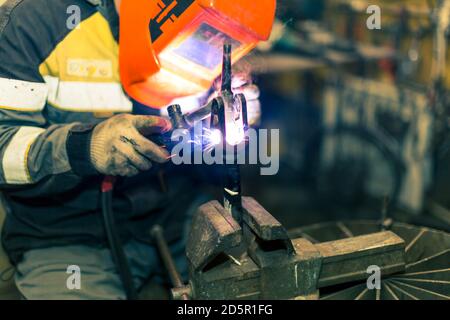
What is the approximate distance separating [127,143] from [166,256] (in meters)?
0.59

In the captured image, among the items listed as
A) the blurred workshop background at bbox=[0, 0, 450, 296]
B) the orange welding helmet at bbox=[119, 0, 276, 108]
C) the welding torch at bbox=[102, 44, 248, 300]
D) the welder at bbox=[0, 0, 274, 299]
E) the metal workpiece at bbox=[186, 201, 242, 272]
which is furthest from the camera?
the blurred workshop background at bbox=[0, 0, 450, 296]

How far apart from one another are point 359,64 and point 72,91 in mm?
4024

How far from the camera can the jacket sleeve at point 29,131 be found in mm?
1935

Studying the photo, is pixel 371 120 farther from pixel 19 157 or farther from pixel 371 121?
pixel 19 157

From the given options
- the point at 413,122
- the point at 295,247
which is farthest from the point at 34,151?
the point at 413,122

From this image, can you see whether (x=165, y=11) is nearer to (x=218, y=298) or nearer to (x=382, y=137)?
(x=218, y=298)

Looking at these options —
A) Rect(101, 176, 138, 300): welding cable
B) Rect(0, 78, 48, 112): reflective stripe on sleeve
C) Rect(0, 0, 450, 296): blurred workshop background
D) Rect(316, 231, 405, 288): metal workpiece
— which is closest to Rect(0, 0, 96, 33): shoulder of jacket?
Rect(0, 78, 48, 112): reflective stripe on sleeve

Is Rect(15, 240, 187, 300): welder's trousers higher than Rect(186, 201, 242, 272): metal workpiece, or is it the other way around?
Rect(186, 201, 242, 272): metal workpiece

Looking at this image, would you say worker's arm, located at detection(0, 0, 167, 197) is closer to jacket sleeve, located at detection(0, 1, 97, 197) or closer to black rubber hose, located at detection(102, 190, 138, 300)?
jacket sleeve, located at detection(0, 1, 97, 197)

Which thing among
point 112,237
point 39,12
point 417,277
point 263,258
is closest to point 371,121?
point 417,277

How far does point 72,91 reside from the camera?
2248 mm

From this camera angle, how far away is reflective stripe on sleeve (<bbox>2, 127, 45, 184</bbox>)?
1991 mm

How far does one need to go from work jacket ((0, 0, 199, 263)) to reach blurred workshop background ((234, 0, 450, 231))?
2.52 m

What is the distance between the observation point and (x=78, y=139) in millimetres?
1900
